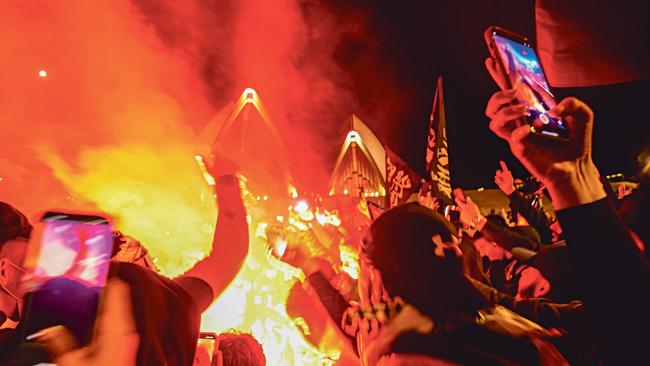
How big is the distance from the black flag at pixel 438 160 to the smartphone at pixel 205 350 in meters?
3.14

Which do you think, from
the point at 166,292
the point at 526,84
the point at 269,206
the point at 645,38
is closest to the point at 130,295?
the point at 166,292

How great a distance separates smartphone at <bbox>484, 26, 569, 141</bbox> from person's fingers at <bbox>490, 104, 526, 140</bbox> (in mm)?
20

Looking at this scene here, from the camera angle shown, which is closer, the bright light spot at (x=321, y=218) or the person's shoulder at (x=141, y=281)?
the person's shoulder at (x=141, y=281)

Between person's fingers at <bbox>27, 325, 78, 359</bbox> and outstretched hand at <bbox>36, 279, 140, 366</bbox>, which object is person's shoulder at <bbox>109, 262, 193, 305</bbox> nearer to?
outstretched hand at <bbox>36, 279, 140, 366</bbox>

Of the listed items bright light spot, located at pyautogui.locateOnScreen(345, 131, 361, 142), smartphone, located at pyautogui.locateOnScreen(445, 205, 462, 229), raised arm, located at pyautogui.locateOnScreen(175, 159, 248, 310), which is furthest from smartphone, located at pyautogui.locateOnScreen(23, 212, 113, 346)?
bright light spot, located at pyautogui.locateOnScreen(345, 131, 361, 142)

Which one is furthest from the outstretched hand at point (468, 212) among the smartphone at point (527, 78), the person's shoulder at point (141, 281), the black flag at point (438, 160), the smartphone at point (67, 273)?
the smartphone at point (67, 273)

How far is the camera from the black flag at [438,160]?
4988mm

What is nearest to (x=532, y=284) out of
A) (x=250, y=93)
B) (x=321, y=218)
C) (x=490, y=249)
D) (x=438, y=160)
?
(x=321, y=218)

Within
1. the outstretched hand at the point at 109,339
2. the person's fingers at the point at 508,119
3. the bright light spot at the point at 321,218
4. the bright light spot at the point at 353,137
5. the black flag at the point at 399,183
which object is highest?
the bright light spot at the point at 353,137

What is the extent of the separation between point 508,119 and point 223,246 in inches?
60.6

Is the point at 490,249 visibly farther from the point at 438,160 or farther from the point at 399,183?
the point at 399,183

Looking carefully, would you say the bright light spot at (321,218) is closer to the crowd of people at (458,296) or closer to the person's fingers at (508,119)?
the crowd of people at (458,296)

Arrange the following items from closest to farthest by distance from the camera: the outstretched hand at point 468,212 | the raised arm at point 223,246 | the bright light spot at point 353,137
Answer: the raised arm at point 223,246 → the outstretched hand at point 468,212 → the bright light spot at point 353,137

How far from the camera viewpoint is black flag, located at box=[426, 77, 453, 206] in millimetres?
4988
